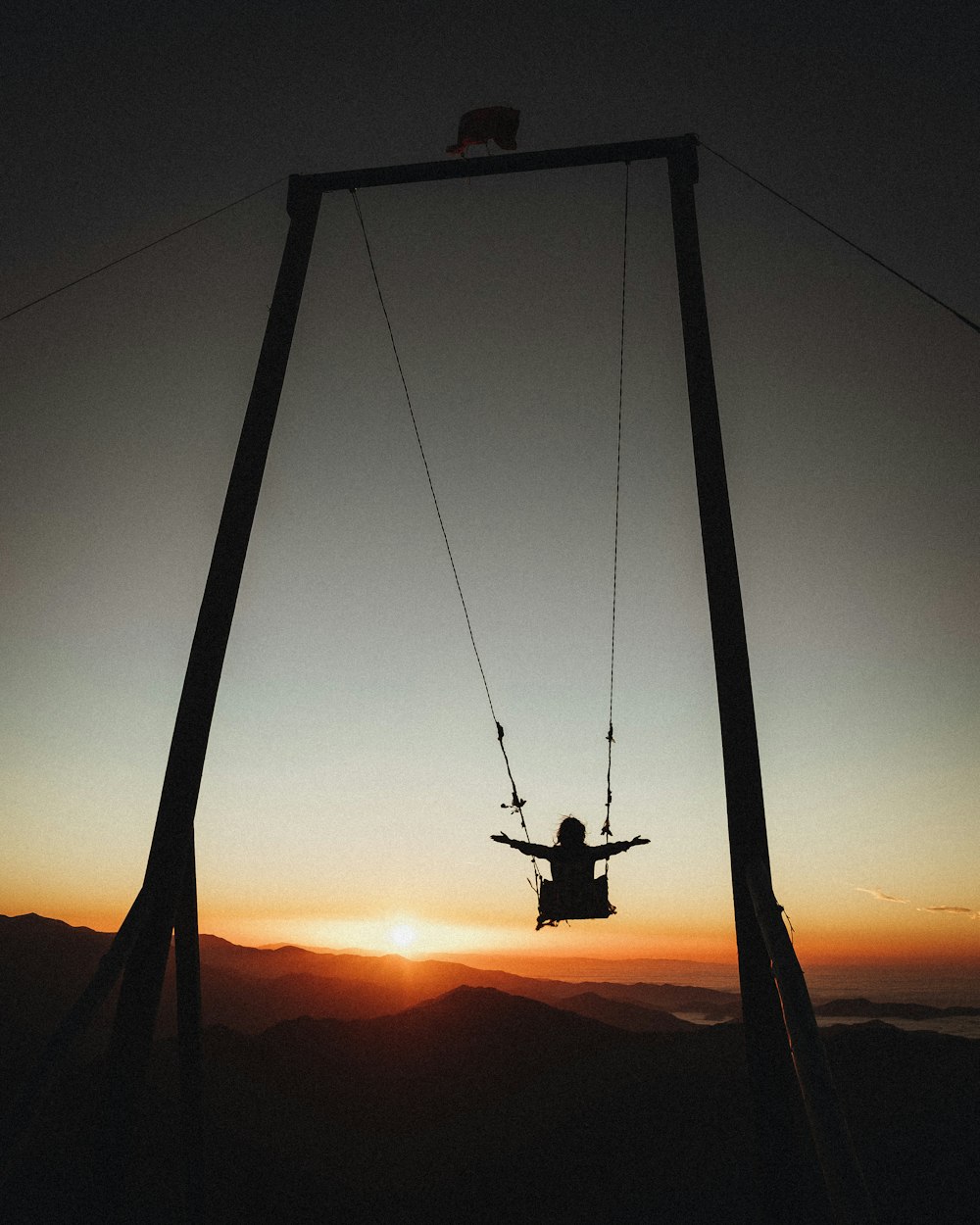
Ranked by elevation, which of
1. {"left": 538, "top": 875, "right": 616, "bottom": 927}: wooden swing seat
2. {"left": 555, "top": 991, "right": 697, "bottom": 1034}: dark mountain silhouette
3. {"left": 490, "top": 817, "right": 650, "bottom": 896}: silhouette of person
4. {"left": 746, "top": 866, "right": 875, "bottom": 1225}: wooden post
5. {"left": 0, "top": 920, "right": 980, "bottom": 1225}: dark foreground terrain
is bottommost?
{"left": 555, "top": 991, "right": 697, "bottom": 1034}: dark mountain silhouette

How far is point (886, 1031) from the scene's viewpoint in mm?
46969

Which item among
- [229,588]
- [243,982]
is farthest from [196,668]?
[243,982]

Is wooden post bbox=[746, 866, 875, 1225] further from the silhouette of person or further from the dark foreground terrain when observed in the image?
the dark foreground terrain

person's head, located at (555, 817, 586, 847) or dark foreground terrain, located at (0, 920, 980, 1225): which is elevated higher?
person's head, located at (555, 817, 586, 847)

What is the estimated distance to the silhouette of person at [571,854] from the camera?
6598 millimetres

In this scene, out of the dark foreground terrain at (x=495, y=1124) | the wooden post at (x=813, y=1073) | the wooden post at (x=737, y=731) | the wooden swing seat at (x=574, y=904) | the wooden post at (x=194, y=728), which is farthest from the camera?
the dark foreground terrain at (x=495, y=1124)

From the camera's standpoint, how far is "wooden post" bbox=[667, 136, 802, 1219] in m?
3.40

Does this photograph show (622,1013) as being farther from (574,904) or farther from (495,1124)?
(574,904)

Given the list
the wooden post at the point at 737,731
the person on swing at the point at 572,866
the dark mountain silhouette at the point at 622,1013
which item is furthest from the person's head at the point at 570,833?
the dark mountain silhouette at the point at 622,1013

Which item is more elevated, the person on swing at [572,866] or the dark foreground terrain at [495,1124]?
the person on swing at [572,866]

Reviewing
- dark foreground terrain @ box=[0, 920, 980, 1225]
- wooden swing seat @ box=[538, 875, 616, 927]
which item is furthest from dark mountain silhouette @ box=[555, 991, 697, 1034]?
wooden swing seat @ box=[538, 875, 616, 927]

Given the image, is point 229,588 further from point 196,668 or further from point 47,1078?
point 47,1078

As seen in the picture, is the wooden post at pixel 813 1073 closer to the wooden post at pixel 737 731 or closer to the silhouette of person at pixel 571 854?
the wooden post at pixel 737 731

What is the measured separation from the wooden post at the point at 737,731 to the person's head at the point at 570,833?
10.1 feet
